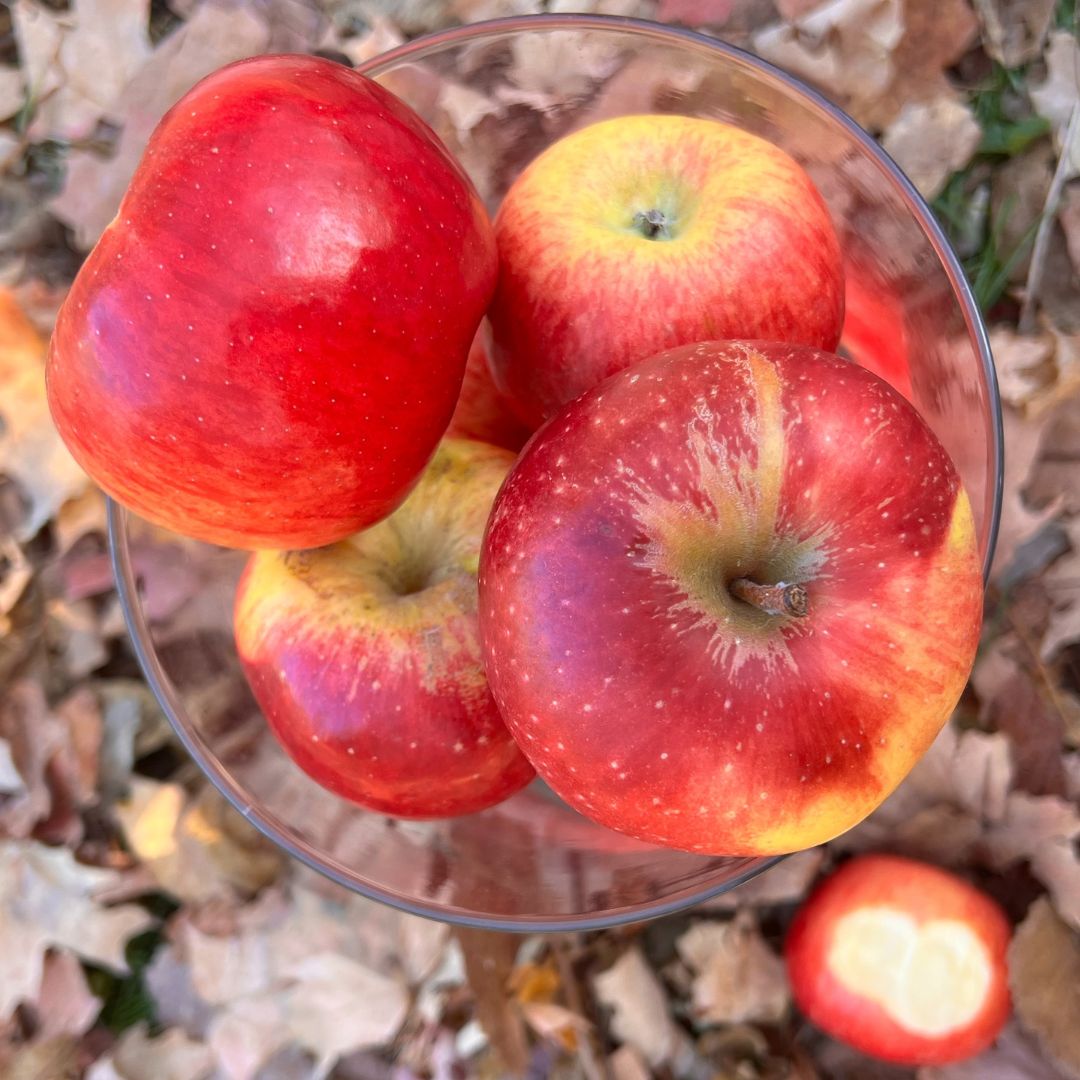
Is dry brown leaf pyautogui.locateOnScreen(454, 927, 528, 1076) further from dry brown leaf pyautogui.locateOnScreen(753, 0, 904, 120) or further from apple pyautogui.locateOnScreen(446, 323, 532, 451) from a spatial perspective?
dry brown leaf pyautogui.locateOnScreen(753, 0, 904, 120)

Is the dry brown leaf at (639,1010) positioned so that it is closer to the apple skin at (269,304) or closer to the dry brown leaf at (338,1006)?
the dry brown leaf at (338,1006)

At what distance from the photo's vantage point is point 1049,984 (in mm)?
889

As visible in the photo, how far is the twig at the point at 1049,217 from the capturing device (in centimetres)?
95

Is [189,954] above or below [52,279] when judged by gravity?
below

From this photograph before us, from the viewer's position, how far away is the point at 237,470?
58 cm

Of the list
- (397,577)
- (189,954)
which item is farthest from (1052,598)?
(189,954)

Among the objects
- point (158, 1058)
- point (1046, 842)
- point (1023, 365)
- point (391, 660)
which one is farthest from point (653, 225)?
point (158, 1058)

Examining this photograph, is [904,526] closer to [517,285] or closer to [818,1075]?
[517,285]

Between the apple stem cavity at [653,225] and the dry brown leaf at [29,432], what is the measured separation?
60cm

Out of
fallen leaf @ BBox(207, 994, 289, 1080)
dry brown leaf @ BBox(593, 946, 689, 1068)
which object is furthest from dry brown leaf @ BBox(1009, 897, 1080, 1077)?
fallen leaf @ BBox(207, 994, 289, 1080)

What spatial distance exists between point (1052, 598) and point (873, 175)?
1.42 feet

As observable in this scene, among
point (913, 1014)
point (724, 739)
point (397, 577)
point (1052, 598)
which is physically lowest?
point (913, 1014)

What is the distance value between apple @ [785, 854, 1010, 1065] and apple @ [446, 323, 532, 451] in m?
0.52

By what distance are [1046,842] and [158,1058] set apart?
86 centimetres
